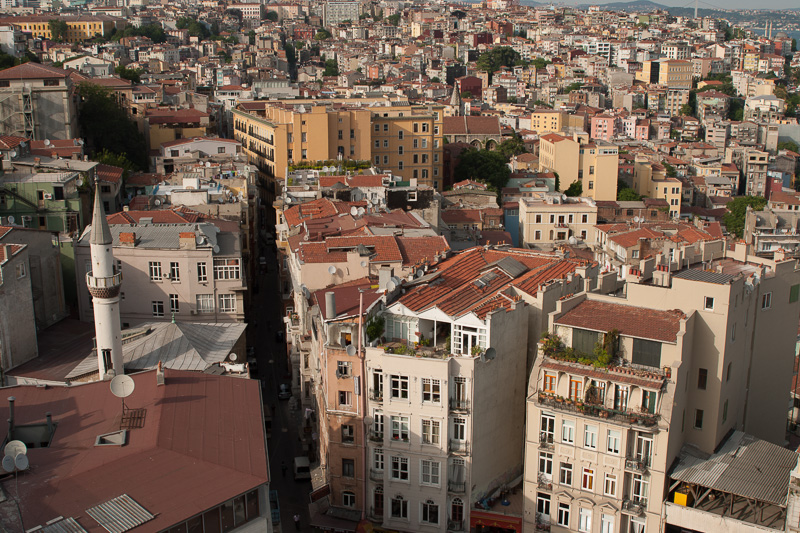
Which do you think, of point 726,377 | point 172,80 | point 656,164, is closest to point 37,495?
point 726,377

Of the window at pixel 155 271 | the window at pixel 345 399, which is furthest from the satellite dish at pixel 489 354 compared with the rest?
the window at pixel 155 271

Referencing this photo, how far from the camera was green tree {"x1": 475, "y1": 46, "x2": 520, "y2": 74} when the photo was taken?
166 meters

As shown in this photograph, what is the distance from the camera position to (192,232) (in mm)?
34250

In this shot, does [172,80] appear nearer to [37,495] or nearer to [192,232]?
[192,232]

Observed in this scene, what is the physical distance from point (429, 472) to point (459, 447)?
1.10m

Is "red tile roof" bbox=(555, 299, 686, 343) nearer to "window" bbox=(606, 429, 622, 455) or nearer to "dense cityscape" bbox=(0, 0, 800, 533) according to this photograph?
"dense cityscape" bbox=(0, 0, 800, 533)

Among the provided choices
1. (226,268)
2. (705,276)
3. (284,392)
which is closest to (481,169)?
(284,392)

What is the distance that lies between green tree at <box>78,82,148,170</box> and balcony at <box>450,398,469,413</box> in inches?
1736

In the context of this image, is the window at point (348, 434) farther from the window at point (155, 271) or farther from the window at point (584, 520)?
the window at point (155, 271)

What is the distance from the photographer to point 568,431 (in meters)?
23.9

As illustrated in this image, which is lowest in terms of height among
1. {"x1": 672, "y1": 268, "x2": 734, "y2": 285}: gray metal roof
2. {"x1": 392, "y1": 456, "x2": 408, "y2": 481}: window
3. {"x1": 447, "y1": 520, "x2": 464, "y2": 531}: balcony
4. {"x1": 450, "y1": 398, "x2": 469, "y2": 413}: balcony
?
{"x1": 447, "y1": 520, "x2": 464, "y2": 531}: balcony

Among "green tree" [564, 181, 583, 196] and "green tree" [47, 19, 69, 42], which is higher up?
"green tree" [47, 19, 69, 42]

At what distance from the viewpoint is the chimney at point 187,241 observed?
3384cm

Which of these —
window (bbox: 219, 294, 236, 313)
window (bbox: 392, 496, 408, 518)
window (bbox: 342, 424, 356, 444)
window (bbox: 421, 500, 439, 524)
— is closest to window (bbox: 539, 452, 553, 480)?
window (bbox: 421, 500, 439, 524)
